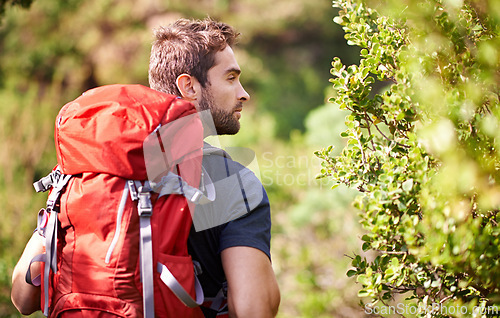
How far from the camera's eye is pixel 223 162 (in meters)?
1.49

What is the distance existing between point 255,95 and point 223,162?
272 inches

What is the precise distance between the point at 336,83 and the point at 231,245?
0.60 meters

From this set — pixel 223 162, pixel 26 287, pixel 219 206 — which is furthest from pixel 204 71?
pixel 26 287

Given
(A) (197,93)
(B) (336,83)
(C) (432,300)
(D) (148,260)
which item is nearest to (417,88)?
(B) (336,83)

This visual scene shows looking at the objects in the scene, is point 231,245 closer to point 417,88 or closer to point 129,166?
point 129,166

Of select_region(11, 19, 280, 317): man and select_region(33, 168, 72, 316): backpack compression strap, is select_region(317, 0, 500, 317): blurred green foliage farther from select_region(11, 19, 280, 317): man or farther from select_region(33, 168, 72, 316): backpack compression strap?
select_region(33, 168, 72, 316): backpack compression strap

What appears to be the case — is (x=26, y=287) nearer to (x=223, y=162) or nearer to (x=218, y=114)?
(x=223, y=162)

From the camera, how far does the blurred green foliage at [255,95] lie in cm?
459

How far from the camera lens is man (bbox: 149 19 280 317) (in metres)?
1.32

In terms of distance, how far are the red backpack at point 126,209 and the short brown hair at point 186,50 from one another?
40 centimetres

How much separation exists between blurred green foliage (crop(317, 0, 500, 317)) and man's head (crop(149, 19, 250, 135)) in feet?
1.29

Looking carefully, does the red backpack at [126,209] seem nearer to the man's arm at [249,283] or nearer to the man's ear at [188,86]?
the man's arm at [249,283]

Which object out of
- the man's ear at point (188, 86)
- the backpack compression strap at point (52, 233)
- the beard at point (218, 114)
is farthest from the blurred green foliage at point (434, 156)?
the backpack compression strap at point (52, 233)

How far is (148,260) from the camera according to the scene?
3.97 feet
